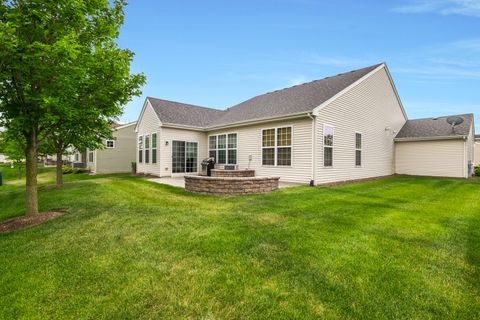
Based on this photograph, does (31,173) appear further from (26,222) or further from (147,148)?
(147,148)

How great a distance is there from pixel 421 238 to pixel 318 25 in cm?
1323

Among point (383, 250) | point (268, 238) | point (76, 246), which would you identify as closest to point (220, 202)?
point (268, 238)

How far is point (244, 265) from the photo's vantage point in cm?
322

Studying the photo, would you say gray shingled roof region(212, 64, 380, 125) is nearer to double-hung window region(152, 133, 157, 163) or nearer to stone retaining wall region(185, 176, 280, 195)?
stone retaining wall region(185, 176, 280, 195)

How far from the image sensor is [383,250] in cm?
375

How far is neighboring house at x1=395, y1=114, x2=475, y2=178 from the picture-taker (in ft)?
48.5

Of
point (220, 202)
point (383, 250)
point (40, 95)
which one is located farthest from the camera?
point (220, 202)

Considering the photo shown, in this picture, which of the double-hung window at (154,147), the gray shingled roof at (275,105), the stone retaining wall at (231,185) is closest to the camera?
the stone retaining wall at (231,185)

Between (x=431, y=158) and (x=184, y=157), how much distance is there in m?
16.5

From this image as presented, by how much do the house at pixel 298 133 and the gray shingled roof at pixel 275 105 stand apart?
0.08 meters

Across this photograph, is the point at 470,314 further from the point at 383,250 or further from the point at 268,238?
the point at 268,238

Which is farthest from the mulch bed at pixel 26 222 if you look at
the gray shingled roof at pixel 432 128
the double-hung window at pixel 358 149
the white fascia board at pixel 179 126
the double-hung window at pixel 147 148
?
the gray shingled roof at pixel 432 128

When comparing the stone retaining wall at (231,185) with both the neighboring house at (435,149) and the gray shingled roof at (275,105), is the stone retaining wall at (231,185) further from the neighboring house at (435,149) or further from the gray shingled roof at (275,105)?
the neighboring house at (435,149)

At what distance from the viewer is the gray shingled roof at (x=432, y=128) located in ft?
49.6
